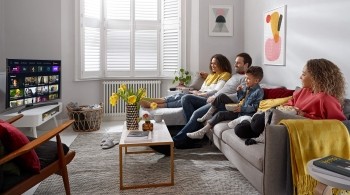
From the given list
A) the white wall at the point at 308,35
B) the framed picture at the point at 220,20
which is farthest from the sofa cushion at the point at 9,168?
the framed picture at the point at 220,20

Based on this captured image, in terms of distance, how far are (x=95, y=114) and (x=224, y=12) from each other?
2699 mm

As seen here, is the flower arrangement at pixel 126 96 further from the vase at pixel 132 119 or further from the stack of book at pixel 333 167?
the stack of book at pixel 333 167

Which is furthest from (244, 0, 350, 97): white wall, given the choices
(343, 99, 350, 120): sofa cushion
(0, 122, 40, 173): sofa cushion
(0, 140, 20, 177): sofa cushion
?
(0, 140, 20, 177): sofa cushion

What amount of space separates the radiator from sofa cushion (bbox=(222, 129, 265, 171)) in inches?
115

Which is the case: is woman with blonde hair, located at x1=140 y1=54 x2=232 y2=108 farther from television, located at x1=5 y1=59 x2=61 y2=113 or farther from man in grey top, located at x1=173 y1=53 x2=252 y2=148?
television, located at x1=5 y1=59 x2=61 y2=113

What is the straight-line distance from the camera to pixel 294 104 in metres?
2.78

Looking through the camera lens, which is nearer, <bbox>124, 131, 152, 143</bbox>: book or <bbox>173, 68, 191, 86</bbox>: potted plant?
<bbox>124, 131, 152, 143</bbox>: book

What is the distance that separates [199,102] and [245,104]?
0.79 m

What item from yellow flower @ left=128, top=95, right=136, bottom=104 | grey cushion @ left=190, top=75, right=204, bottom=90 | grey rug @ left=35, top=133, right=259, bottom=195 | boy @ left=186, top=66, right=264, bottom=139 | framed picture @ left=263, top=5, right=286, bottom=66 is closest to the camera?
grey rug @ left=35, top=133, right=259, bottom=195

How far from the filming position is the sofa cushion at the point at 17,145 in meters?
1.93

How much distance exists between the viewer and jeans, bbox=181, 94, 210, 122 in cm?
398

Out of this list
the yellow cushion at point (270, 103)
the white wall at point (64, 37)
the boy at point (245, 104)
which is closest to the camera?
the yellow cushion at point (270, 103)

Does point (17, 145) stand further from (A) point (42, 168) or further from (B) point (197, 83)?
(B) point (197, 83)

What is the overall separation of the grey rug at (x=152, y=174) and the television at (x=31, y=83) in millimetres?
1091
